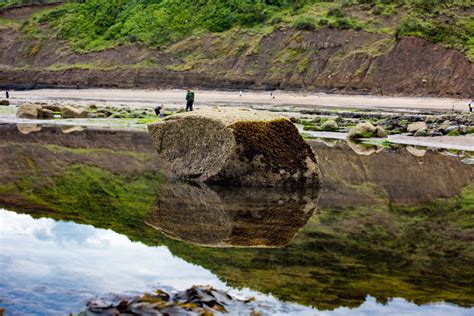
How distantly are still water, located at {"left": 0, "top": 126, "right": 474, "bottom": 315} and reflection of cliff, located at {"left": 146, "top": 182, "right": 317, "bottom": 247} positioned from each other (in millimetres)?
25

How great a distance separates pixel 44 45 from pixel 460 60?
51122mm

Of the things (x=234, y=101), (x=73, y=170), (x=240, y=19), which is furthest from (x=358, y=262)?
(x=240, y=19)

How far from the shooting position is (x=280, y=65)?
205ft

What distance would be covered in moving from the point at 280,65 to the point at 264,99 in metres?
8.82

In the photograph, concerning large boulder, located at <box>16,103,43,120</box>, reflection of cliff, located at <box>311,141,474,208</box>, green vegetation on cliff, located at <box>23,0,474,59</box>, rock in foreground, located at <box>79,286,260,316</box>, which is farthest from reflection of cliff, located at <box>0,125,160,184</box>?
green vegetation on cliff, located at <box>23,0,474,59</box>

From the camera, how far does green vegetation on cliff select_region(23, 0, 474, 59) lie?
58.3 m

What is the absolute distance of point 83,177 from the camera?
48.3 ft

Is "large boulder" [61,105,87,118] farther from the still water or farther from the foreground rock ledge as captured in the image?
the foreground rock ledge

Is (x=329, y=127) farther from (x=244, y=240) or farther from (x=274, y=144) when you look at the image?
(x=244, y=240)

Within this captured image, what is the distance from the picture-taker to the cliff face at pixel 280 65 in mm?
55156

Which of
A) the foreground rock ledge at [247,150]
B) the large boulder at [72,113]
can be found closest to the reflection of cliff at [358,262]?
the foreground rock ledge at [247,150]

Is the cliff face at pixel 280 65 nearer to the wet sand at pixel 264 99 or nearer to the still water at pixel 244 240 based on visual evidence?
the wet sand at pixel 264 99

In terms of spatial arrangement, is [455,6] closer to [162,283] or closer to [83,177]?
[83,177]

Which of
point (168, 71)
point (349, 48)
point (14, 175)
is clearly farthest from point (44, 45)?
point (14, 175)
